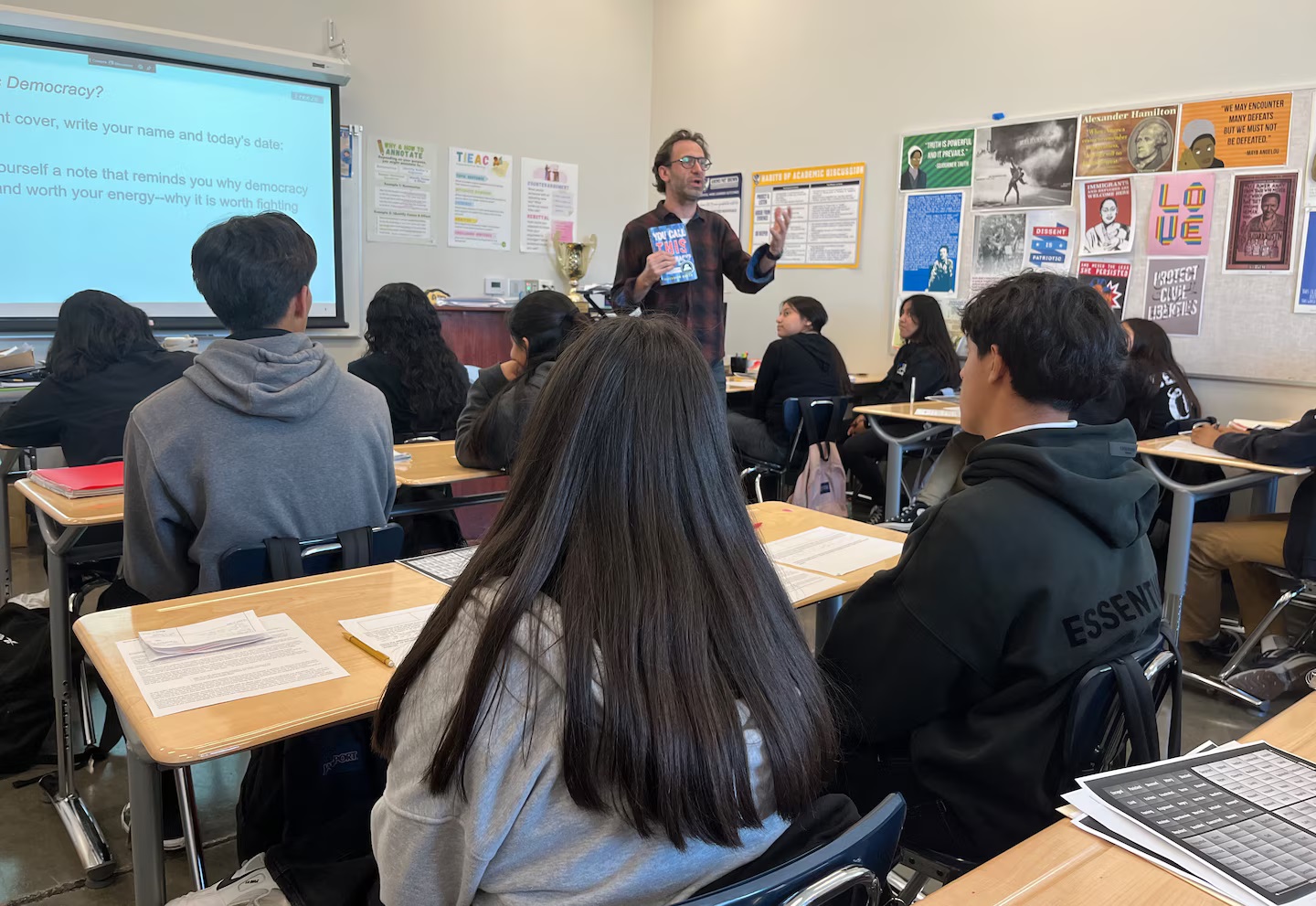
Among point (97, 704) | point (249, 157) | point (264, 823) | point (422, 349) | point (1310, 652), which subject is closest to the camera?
point (264, 823)

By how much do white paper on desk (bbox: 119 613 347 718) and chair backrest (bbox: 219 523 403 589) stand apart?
1.18 feet

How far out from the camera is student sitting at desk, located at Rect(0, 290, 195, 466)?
9.29 feet

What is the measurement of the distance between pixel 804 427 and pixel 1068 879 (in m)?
3.65

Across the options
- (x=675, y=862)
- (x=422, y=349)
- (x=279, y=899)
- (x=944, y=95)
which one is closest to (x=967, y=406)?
(x=675, y=862)

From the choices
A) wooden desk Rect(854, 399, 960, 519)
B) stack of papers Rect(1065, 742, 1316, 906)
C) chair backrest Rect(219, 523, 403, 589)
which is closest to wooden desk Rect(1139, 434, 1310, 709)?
wooden desk Rect(854, 399, 960, 519)

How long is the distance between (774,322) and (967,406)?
15.9ft

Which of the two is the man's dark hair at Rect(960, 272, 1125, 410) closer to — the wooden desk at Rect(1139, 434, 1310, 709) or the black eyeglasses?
the wooden desk at Rect(1139, 434, 1310, 709)

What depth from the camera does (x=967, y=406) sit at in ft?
5.26

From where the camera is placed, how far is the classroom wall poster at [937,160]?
5207 mm

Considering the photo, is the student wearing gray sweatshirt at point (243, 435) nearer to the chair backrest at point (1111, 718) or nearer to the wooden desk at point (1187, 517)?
the chair backrest at point (1111, 718)

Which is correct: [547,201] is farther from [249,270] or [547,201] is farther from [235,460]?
[235,460]

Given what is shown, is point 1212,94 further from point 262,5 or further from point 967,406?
point 262,5

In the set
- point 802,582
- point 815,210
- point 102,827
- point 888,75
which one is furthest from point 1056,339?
point 815,210

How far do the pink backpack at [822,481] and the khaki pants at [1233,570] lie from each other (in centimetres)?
156
